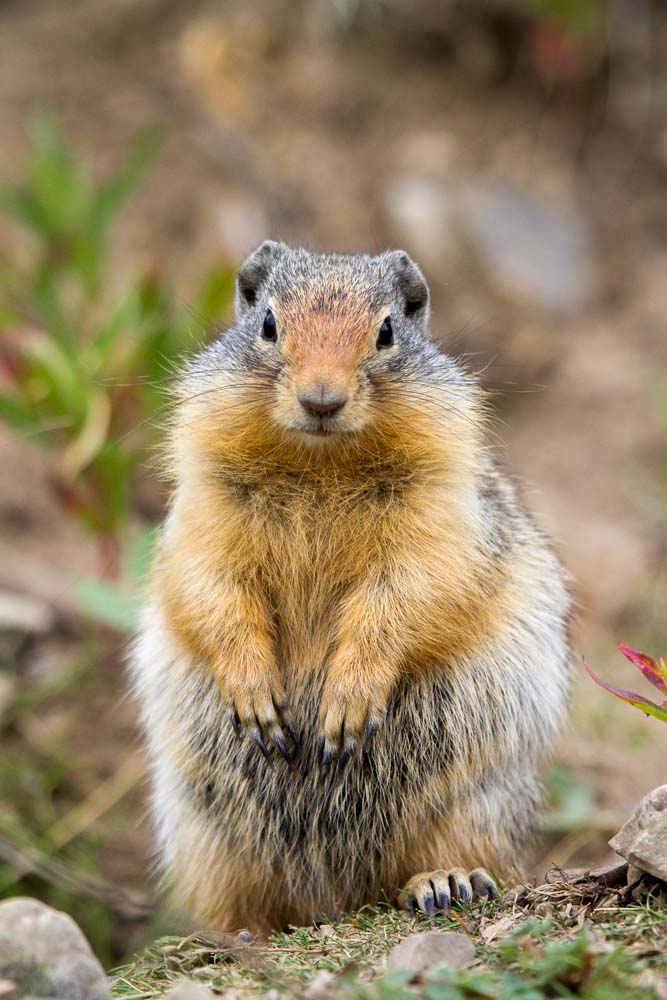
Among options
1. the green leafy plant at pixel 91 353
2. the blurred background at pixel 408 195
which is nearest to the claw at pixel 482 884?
the green leafy plant at pixel 91 353

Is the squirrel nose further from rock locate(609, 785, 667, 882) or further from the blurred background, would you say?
the blurred background

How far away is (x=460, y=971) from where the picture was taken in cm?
307

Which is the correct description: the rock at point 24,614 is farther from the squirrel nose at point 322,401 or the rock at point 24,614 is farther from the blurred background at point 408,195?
the squirrel nose at point 322,401

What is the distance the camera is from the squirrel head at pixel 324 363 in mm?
4168

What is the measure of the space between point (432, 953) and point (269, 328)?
2.31 m

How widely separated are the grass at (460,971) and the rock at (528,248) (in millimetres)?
7026

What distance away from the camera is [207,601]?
14.5 ft

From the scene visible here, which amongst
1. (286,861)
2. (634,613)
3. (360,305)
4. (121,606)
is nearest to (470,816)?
(286,861)

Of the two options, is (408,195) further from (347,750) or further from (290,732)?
(347,750)

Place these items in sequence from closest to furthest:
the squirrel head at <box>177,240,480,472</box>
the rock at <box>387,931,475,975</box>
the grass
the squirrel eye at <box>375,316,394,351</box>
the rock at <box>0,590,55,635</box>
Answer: the grass → the rock at <box>387,931,475,975</box> → the squirrel head at <box>177,240,480,472</box> → the squirrel eye at <box>375,316,394,351</box> → the rock at <box>0,590,55,635</box>

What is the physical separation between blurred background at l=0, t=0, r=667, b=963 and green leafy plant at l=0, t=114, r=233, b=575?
0.11ft

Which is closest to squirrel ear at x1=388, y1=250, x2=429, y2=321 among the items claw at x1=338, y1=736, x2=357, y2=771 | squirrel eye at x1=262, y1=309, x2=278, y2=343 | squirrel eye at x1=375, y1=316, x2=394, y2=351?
squirrel eye at x1=375, y1=316, x2=394, y2=351

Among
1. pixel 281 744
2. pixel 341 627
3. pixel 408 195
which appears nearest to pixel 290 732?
pixel 281 744

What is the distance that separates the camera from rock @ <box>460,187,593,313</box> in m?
10.5
